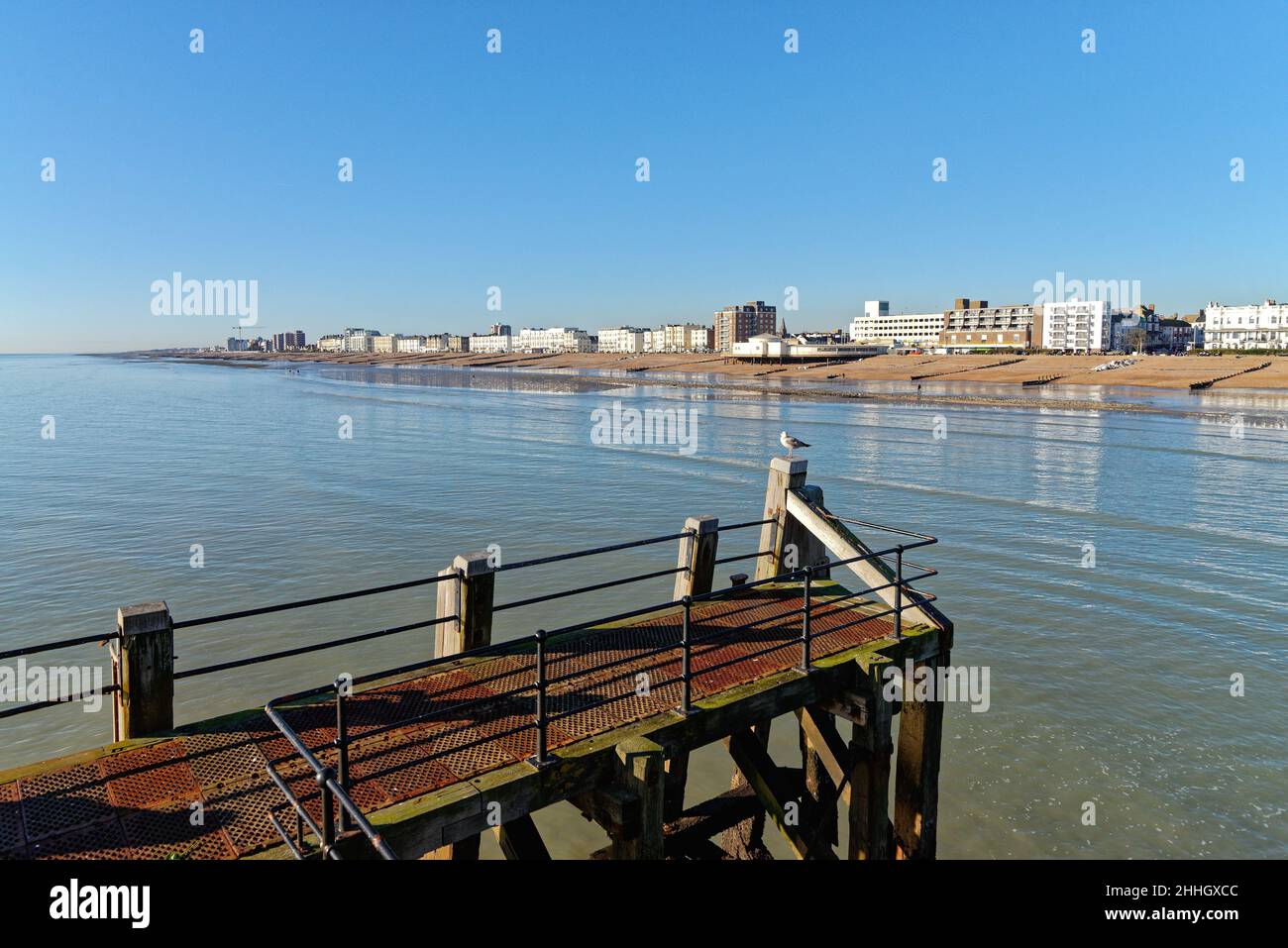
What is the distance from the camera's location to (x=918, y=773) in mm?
9094

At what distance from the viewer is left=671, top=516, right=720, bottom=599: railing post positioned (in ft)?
36.0

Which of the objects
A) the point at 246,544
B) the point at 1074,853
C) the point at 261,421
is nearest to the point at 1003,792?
the point at 1074,853

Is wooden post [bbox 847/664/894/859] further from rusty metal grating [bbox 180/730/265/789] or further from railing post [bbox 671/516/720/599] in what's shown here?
rusty metal grating [bbox 180/730/265/789]

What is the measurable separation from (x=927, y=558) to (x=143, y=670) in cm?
2013

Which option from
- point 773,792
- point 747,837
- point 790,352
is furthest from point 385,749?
point 790,352

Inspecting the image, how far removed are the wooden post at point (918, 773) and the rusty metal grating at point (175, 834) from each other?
6.60 meters

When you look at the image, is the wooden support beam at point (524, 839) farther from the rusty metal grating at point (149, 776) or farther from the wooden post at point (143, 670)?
the wooden post at point (143, 670)

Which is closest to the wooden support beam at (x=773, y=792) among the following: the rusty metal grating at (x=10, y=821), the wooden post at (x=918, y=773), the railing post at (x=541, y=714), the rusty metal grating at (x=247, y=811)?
the wooden post at (x=918, y=773)

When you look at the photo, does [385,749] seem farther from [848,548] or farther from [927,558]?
[927,558]

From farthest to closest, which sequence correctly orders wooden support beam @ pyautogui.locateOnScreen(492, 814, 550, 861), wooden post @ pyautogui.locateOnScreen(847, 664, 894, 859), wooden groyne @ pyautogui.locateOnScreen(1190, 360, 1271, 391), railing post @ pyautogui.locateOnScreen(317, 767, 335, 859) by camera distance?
wooden groyne @ pyautogui.locateOnScreen(1190, 360, 1271, 391)
wooden post @ pyautogui.locateOnScreen(847, 664, 894, 859)
wooden support beam @ pyautogui.locateOnScreen(492, 814, 550, 861)
railing post @ pyautogui.locateOnScreen(317, 767, 335, 859)

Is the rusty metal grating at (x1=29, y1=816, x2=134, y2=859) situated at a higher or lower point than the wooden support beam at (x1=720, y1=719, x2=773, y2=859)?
higher

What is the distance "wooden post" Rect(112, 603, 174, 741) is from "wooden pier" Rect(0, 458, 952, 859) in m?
0.02

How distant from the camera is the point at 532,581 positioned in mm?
20469

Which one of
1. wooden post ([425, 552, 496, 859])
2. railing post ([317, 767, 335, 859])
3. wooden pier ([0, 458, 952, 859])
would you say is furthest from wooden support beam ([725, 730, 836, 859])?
railing post ([317, 767, 335, 859])
